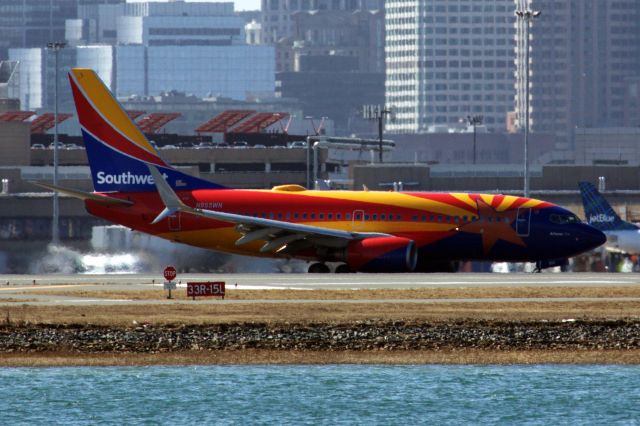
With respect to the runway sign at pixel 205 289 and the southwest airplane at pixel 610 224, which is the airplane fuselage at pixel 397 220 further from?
the runway sign at pixel 205 289

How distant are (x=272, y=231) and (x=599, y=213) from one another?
21.0 meters

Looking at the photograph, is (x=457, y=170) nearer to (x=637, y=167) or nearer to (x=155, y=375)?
(x=637, y=167)

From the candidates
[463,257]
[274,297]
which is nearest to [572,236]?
[463,257]

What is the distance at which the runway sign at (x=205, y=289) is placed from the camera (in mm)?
62688

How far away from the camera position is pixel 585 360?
167 feet

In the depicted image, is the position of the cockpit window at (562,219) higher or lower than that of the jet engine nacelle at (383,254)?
higher

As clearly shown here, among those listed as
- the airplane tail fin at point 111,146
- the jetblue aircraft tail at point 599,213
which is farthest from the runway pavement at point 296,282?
the jetblue aircraft tail at point 599,213

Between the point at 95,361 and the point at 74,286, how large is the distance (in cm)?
1759

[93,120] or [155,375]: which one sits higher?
[93,120]

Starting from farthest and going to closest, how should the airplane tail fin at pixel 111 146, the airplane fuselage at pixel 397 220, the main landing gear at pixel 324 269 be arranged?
the airplane tail fin at pixel 111 146
the main landing gear at pixel 324 269
the airplane fuselage at pixel 397 220

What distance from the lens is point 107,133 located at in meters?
80.8

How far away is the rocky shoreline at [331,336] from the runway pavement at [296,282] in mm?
6382

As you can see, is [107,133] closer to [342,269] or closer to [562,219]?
[342,269]

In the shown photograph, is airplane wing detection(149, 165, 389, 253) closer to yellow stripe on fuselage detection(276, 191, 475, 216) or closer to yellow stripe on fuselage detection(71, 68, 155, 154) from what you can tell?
yellow stripe on fuselage detection(276, 191, 475, 216)
